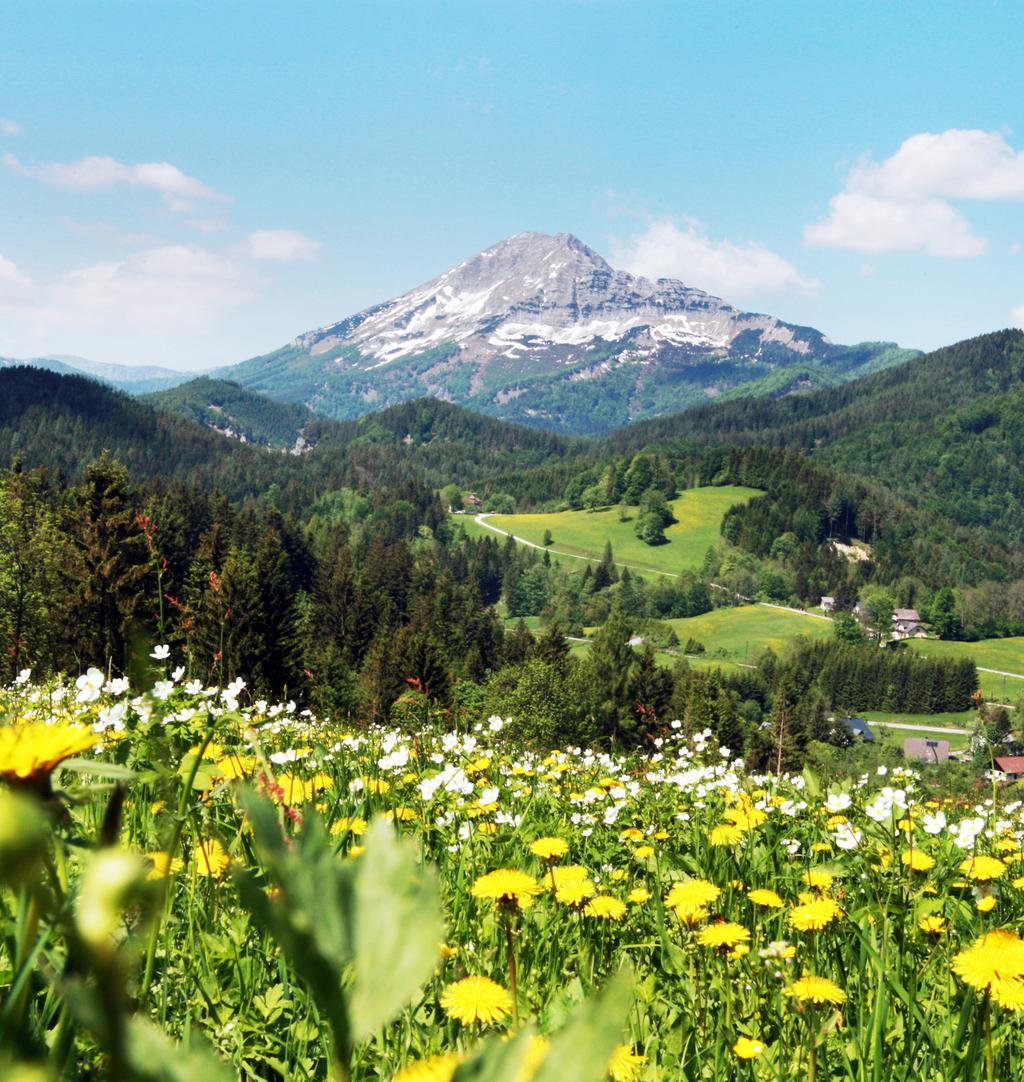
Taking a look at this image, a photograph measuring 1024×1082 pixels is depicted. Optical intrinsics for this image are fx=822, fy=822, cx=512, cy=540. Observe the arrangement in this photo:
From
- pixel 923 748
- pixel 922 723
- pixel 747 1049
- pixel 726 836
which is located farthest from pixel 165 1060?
pixel 922 723

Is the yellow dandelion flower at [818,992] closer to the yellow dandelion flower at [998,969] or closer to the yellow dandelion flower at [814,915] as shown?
the yellow dandelion flower at [998,969]

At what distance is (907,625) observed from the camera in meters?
160

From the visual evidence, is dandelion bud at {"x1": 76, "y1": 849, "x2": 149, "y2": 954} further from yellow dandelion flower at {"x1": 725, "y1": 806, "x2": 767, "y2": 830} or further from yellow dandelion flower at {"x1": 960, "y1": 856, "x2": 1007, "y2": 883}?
yellow dandelion flower at {"x1": 725, "y1": 806, "x2": 767, "y2": 830}

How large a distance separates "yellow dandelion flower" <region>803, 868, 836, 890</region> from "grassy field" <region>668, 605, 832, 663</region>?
441 ft

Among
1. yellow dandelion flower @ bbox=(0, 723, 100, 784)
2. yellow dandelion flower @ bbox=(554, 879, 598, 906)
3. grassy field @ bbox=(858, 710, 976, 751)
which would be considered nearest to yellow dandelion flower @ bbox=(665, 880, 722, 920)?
yellow dandelion flower @ bbox=(554, 879, 598, 906)

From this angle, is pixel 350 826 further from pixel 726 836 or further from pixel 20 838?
pixel 20 838

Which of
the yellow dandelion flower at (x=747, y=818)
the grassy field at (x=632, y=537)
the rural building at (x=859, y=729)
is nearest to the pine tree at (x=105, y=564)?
the yellow dandelion flower at (x=747, y=818)

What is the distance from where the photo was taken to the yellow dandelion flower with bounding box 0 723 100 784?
603 mm

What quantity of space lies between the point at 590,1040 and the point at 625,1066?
1672 mm

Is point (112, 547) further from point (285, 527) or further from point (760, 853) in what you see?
point (285, 527)

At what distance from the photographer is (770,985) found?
265cm

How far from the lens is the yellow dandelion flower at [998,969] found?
1.85 m

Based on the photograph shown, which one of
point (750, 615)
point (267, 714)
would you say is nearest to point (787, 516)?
point (750, 615)

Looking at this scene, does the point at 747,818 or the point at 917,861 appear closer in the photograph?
the point at 917,861
